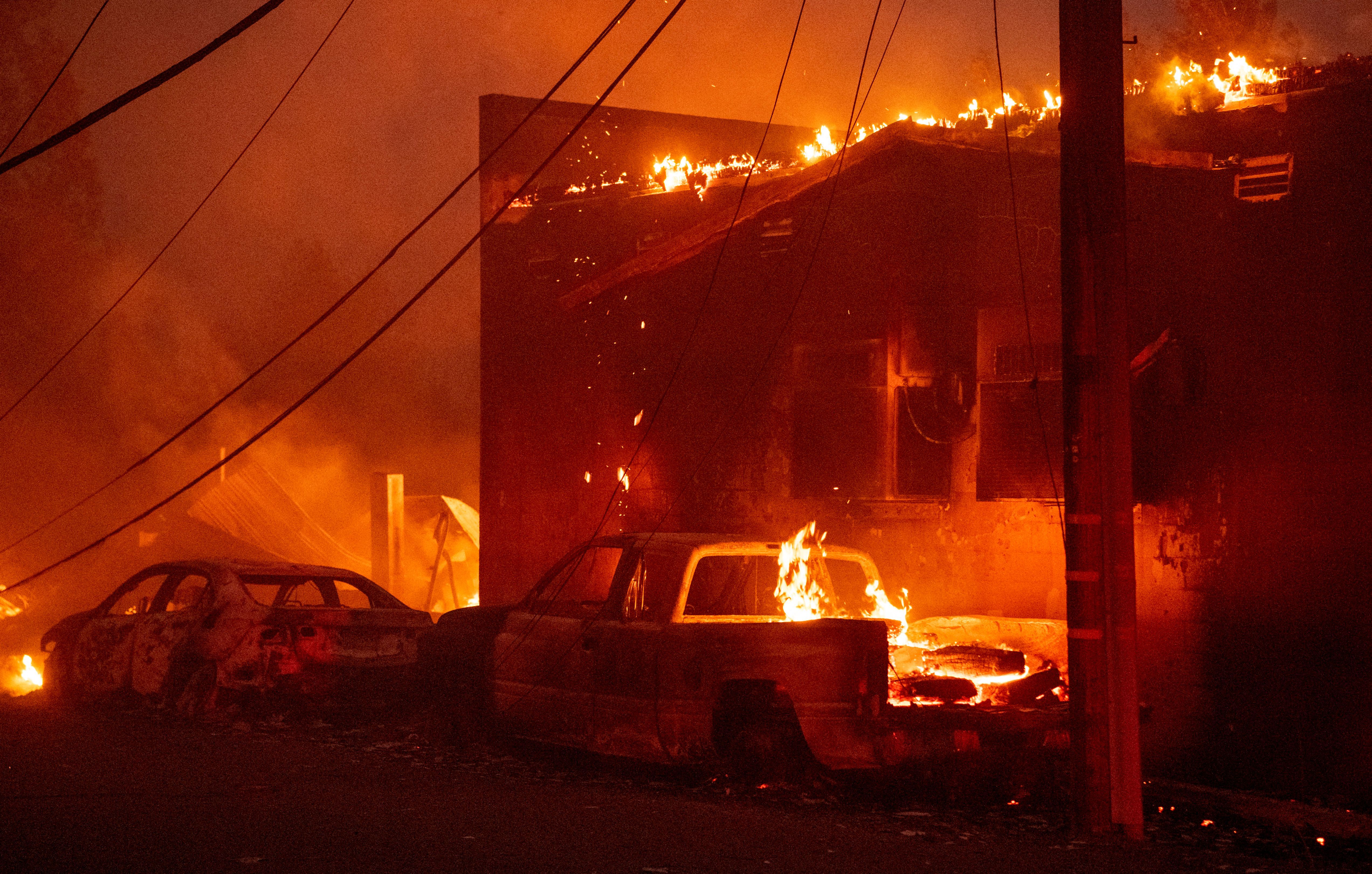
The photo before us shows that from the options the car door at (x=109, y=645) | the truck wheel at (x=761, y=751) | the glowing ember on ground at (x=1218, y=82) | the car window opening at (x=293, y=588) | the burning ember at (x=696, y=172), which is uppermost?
the burning ember at (x=696, y=172)

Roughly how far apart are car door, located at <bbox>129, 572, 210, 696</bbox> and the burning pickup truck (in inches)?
116

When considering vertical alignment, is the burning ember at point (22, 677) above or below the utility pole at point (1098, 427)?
below

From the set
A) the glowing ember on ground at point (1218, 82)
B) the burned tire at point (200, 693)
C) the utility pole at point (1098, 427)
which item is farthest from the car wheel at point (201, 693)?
the glowing ember on ground at point (1218, 82)

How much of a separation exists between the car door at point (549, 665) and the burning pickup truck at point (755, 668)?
14mm

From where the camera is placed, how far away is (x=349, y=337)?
59656mm

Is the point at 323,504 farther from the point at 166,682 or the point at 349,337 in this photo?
the point at 166,682

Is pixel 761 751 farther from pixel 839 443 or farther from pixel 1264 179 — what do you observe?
pixel 1264 179

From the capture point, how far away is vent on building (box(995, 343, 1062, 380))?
1182cm

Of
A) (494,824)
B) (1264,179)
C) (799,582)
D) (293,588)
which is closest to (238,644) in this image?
(293,588)

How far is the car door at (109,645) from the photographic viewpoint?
1227cm

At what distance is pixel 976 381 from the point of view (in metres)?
12.5

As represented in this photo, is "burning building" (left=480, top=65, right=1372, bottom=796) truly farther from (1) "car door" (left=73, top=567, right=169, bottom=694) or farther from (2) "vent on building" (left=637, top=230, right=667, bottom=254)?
(1) "car door" (left=73, top=567, right=169, bottom=694)

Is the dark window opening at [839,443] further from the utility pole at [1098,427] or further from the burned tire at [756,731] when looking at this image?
the utility pole at [1098,427]

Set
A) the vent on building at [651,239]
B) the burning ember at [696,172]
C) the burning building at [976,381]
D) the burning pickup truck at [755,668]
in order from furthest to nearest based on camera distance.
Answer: the burning ember at [696,172] → the vent on building at [651,239] → the burning building at [976,381] → the burning pickup truck at [755,668]
